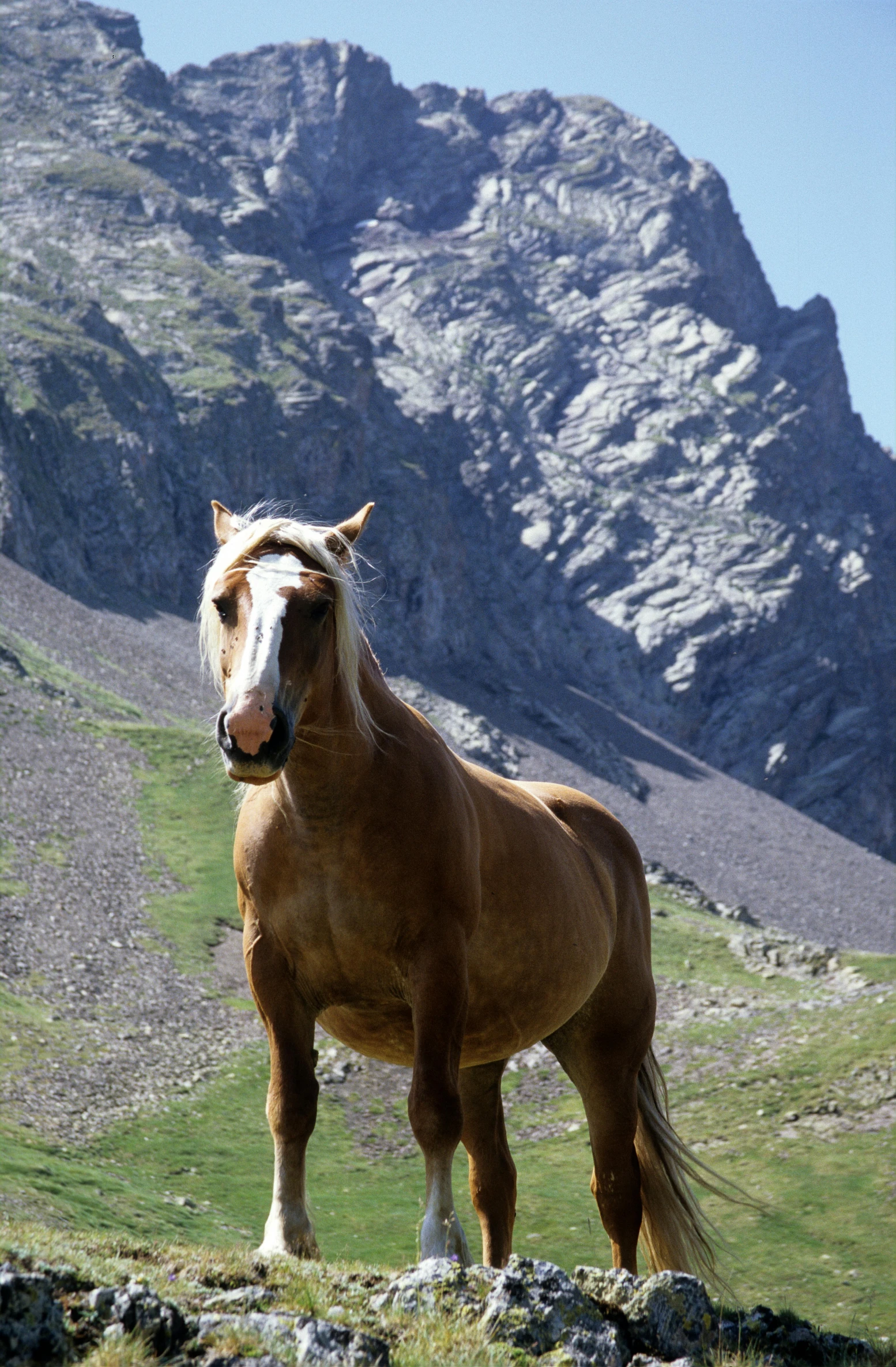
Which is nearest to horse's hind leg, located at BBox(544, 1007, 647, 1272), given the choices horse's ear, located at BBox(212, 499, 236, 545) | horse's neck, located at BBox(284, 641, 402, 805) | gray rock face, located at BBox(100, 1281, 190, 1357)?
horse's neck, located at BBox(284, 641, 402, 805)

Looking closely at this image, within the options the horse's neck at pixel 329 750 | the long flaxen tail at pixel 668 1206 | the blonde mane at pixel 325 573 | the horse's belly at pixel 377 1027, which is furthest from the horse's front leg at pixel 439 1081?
the long flaxen tail at pixel 668 1206

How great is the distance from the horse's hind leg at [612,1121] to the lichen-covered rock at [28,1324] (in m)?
4.51

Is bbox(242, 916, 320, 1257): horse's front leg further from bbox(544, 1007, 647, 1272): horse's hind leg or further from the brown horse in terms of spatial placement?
bbox(544, 1007, 647, 1272): horse's hind leg

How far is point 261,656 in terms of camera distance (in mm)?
5184

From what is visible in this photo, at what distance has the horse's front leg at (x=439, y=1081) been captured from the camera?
18.0 ft

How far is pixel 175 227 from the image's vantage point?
165 m

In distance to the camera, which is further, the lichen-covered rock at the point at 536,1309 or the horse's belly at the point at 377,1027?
the horse's belly at the point at 377,1027

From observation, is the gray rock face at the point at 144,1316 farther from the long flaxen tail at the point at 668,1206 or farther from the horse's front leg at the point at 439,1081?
the long flaxen tail at the point at 668,1206

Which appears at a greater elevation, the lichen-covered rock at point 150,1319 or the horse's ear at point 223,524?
the horse's ear at point 223,524

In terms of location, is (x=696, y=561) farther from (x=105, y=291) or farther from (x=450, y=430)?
(x=105, y=291)

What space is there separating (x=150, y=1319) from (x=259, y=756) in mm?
2178

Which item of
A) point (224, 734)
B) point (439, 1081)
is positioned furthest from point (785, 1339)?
point (224, 734)

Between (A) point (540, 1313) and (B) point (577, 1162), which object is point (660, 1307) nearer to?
(A) point (540, 1313)

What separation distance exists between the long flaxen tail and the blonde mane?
4.30 metres
